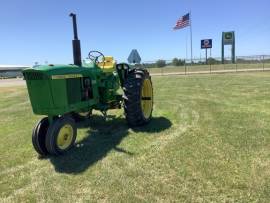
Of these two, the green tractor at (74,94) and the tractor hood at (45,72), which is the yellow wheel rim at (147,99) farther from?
the tractor hood at (45,72)

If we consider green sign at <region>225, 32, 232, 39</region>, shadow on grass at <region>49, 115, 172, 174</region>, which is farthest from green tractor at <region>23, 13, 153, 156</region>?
green sign at <region>225, 32, 232, 39</region>

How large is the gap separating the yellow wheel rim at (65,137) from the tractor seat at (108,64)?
6.69 feet

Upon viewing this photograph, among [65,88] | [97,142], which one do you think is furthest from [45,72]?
[97,142]

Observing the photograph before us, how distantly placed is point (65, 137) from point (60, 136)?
158 mm

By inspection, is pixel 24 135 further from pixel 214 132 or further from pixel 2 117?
pixel 214 132

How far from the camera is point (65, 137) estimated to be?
5.55 metres

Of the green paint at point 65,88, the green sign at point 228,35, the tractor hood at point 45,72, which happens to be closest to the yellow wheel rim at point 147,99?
the green paint at point 65,88

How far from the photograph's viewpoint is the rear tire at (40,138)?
536 centimetres

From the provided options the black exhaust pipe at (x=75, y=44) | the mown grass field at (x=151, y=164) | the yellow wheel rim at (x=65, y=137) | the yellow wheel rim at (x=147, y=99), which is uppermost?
the black exhaust pipe at (x=75, y=44)

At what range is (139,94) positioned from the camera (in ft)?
22.4

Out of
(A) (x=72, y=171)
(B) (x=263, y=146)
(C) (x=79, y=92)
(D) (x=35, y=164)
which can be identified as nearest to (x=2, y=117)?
(C) (x=79, y=92)

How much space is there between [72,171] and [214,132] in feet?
9.75

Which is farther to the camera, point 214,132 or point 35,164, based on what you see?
point 214,132

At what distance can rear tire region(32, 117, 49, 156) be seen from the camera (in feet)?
17.6
